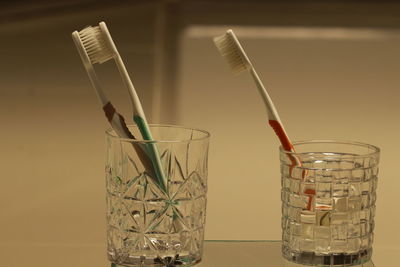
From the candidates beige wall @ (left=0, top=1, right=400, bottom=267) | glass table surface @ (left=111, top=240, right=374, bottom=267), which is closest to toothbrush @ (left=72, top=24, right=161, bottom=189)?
glass table surface @ (left=111, top=240, right=374, bottom=267)

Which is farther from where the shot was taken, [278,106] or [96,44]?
[278,106]

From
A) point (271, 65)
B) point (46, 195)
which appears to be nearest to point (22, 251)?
point (46, 195)

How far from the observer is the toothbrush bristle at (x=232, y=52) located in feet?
2.12

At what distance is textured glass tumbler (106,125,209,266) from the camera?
602 mm

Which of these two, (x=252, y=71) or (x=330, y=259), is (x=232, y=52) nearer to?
(x=252, y=71)

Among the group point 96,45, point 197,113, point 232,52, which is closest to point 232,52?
point 232,52

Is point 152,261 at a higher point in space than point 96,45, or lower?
lower

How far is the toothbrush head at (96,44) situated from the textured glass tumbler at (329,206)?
17cm

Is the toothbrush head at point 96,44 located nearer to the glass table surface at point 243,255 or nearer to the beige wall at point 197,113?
the glass table surface at point 243,255

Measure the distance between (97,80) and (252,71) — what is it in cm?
13

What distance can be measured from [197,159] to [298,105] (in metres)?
0.42

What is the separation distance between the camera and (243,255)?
0.68m

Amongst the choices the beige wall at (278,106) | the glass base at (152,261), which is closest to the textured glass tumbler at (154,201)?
the glass base at (152,261)

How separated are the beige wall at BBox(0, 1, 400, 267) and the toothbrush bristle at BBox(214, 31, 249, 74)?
1.12 feet
